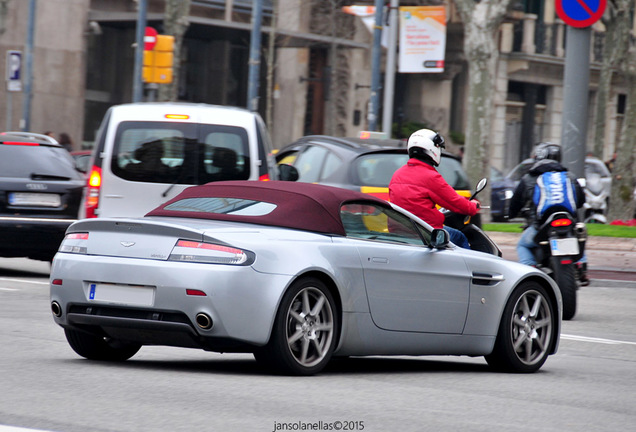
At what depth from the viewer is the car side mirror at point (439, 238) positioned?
8.15 meters

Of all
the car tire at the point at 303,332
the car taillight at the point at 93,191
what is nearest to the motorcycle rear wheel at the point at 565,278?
the car taillight at the point at 93,191

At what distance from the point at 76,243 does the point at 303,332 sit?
1422 mm

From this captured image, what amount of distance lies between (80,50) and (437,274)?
1165 inches

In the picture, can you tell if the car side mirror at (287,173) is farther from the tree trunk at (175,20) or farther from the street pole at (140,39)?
the tree trunk at (175,20)

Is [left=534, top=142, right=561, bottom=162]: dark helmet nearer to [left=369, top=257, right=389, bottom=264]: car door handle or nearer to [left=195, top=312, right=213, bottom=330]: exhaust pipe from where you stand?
[left=369, top=257, right=389, bottom=264]: car door handle

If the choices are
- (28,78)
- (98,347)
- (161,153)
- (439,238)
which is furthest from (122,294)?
(28,78)

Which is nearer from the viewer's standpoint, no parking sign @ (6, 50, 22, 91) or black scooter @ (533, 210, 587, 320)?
black scooter @ (533, 210, 587, 320)

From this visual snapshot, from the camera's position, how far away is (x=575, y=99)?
56.6 ft

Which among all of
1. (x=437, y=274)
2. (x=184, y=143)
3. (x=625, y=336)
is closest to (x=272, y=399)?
(x=437, y=274)

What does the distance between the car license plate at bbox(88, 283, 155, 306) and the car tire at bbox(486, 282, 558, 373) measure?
2.50 metres

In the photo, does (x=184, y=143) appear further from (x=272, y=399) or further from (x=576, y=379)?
(x=272, y=399)

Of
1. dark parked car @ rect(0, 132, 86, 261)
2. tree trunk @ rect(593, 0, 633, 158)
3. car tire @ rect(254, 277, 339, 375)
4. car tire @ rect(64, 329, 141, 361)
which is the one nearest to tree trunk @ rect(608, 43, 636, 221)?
tree trunk @ rect(593, 0, 633, 158)

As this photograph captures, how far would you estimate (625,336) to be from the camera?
1116cm

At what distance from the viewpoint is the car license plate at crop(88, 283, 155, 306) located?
23.5ft
